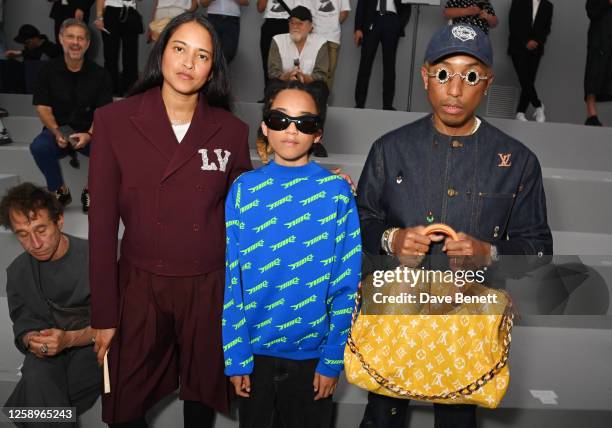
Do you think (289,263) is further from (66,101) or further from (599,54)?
(599,54)

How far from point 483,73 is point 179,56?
2.72 ft

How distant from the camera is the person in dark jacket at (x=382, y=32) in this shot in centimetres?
492

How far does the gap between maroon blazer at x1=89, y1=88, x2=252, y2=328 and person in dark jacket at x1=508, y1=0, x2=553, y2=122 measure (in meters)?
4.27

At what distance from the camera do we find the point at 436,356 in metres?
1.46

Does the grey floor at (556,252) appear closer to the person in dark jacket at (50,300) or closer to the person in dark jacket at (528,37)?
the person in dark jacket at (50,300)

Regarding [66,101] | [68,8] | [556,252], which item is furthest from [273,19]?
[556,252]

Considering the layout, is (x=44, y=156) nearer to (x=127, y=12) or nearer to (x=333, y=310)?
(x=127, y=12)

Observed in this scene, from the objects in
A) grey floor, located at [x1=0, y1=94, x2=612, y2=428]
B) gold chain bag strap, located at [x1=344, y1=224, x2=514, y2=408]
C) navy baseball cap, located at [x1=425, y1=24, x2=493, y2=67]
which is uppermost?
navy baseball cap, located at [x1=425, y1=24, x2=493, y2=67]

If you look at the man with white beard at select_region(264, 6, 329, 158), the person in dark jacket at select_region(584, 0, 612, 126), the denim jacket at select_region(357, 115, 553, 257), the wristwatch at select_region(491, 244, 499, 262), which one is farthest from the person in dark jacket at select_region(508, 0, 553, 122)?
the wristwatch at select_region(491, 244, 499, 262)

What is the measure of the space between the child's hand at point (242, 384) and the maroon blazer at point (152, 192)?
33cm

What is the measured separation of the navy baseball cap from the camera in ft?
4.79

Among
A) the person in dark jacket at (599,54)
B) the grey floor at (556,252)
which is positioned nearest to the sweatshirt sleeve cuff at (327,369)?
the grey floor at (556,252)

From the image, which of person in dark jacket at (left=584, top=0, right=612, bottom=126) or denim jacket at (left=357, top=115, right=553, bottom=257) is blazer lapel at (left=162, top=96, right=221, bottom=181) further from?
person in dark jacket at (left=584, top=0, right=612, bottom=126)

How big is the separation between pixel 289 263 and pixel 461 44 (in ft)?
2.39
